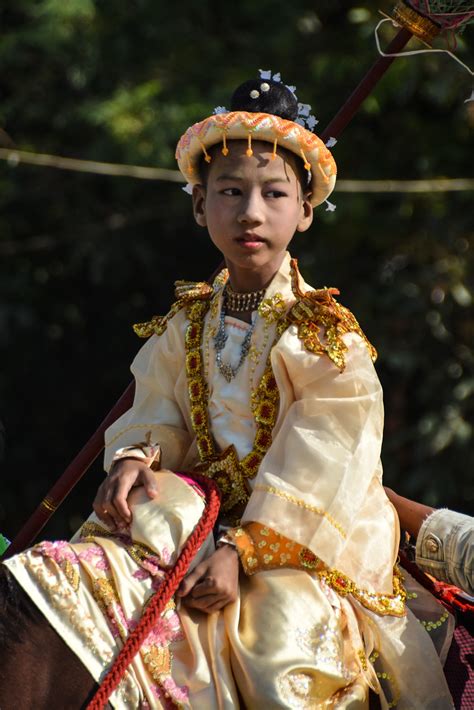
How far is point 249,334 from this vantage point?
3055 millimetres

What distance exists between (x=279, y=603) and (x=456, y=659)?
52cm

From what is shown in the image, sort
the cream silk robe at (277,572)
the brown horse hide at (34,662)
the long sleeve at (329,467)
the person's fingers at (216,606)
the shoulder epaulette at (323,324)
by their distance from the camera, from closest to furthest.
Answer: the brown horse hide at (34,662) < the cream silk robe at (277,572) < the person's fingers at (216,606) < the long sleeve at (329,467) < the shoulder epaulette at (323,324)

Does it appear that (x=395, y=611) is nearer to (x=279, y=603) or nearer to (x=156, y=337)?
(x=279, y=603)

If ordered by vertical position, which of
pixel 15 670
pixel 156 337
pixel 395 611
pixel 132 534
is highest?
pixel 156 337

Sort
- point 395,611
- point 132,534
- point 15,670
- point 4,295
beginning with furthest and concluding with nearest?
point 4,295 < point 395,611 < point 132,534 < point 15,670

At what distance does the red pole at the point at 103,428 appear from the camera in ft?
11.0

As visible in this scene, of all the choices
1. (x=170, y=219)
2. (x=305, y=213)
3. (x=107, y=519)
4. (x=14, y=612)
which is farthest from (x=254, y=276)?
(x=170, y=219)

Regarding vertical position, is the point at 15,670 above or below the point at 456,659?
below

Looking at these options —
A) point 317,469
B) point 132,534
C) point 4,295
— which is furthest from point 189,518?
point 4,295

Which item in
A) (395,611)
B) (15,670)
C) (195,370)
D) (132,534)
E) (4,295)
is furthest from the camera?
(4,295)

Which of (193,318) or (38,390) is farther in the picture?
(38,390)

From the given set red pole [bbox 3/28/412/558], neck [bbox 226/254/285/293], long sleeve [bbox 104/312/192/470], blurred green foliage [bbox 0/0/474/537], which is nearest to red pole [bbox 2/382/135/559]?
red pole [bbox 3/28/412/558]

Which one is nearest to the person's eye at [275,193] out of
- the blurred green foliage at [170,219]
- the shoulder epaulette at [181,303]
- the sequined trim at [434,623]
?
the shoulder epaulette at [181,303]

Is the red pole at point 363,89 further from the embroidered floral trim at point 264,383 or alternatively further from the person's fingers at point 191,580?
the person's fingers at point 191,580
